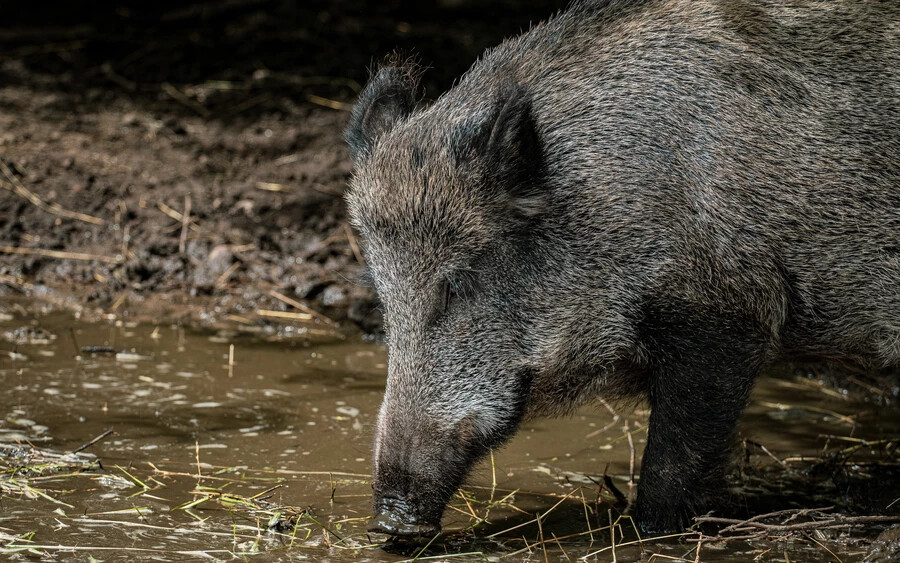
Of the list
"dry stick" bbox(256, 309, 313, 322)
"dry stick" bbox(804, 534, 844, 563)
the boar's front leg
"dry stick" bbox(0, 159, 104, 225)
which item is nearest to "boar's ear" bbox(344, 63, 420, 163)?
the boar's front leg

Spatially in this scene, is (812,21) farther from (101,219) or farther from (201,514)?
(101,219)

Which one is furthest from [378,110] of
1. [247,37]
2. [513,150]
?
[247,37]

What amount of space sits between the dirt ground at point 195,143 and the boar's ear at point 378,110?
1.77m

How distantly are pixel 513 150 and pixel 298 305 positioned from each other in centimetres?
336

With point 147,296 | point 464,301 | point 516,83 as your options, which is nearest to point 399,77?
point 516,83

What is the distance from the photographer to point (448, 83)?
33.9ft

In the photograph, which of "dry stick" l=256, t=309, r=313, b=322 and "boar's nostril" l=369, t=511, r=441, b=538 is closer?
"boar's nostril" l=369, t=511, r=441, b=538

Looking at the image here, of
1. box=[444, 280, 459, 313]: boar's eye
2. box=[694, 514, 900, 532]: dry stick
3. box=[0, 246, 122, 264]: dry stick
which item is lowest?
box=[694, 514, 900, 532]: dry stick

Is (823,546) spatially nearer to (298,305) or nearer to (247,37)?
(298,305)

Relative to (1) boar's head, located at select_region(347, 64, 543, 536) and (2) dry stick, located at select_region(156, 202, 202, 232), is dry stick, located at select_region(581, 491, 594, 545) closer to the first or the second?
(1) boar's head, located at select_region(347, 64, 543, 536)

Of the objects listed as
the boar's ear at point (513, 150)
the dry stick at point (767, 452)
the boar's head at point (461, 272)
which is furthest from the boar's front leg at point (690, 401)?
the dry stick at point (767, 452)

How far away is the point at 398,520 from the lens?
159 inches

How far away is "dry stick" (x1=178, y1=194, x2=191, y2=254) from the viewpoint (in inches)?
311

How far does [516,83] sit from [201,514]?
205 centimetres
